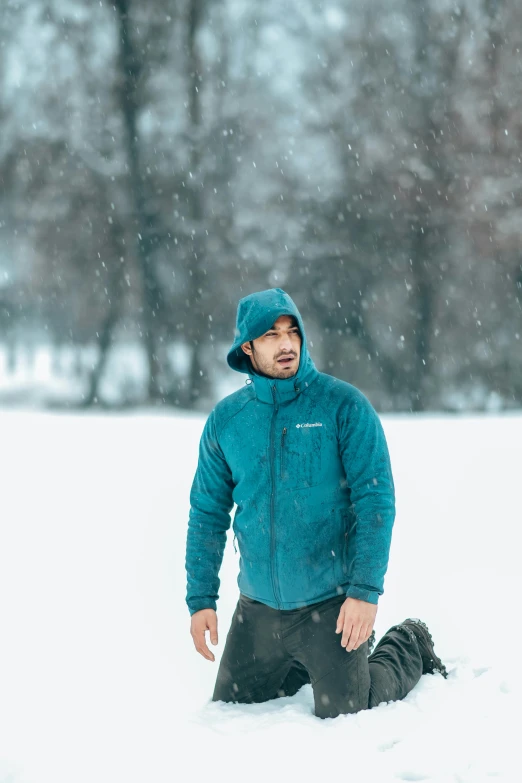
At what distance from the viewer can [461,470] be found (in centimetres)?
706

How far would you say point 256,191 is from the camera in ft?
36.3

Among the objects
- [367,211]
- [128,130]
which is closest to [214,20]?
[128,130]

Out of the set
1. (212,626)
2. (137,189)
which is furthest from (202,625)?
(137,189)

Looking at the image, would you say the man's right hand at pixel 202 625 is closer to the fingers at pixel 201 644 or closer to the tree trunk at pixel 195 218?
the fingers at pixel 201 644

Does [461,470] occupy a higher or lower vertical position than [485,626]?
higher

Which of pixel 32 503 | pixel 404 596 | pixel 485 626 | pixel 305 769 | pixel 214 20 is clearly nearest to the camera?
pixel 305 769

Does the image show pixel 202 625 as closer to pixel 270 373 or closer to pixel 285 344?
pixel 270 373

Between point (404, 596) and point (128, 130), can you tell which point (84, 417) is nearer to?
point (128, 130)

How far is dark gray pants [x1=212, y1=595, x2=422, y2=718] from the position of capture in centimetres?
263

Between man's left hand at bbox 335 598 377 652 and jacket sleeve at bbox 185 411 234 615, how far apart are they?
54 centimetres

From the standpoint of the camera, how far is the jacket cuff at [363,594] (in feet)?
8.25

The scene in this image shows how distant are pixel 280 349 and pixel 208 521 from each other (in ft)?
2.28

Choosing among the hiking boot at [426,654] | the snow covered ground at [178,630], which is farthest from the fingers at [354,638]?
the hiking boot at [426,654]

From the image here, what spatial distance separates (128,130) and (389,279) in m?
4.13
